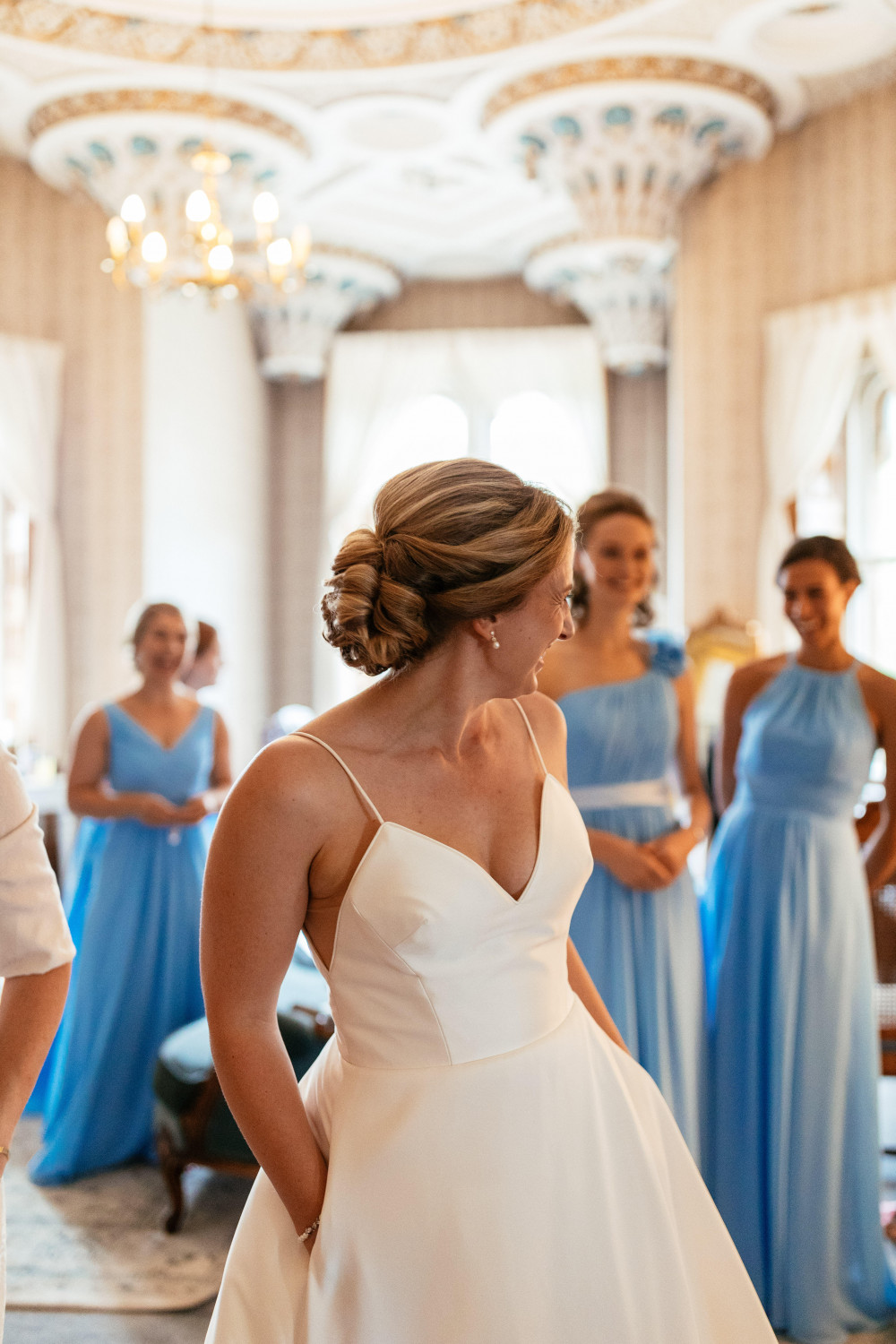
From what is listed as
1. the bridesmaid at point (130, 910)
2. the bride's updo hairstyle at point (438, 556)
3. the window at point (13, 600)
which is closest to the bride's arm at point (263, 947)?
the bride's updo hairstyle at point (438, 556)

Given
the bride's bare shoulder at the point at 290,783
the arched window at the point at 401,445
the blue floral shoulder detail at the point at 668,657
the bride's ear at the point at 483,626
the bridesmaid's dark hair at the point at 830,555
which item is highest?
the arched window at the point at 401,445

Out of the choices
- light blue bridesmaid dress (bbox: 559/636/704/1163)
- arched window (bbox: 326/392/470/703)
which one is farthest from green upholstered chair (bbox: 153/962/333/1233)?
arched window (bbox: 326/392/470/703)

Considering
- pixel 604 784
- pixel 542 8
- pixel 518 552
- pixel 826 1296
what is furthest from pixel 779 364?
pixel 518 552

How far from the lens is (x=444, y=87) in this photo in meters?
6.26

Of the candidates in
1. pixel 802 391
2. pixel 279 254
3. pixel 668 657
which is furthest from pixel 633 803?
pixel 802 391

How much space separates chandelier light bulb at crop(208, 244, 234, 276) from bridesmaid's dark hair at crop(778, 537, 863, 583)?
134 inches

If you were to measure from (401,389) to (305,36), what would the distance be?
160 inches

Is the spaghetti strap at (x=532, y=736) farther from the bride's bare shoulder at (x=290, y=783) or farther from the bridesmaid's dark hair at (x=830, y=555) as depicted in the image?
the bridesmaid's dark hair at (x=830, y=555)

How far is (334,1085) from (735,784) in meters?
2.03

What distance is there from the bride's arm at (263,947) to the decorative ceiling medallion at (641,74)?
5.64m

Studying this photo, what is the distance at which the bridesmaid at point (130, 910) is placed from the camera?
150 inches

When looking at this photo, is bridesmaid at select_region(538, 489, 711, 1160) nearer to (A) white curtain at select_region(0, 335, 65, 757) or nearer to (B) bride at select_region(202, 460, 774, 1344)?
(B) bride at select_region(202, 460, 774, 1344)

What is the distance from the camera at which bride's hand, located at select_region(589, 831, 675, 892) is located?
264 centimetres

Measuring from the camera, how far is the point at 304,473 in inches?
401
